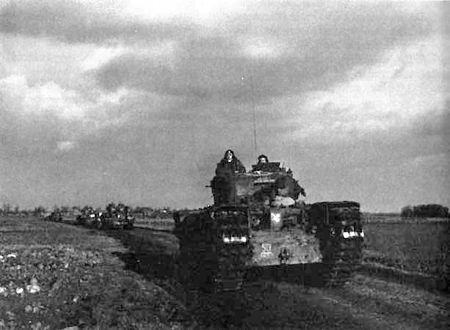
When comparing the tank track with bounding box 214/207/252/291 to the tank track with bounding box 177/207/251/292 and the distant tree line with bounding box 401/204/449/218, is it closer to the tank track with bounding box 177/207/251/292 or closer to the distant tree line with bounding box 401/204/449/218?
the tank track with bounding box 177/207/251/292

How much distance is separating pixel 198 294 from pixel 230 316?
2.64m

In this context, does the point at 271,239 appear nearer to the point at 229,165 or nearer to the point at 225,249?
the point at 225,249

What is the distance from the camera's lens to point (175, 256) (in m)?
21.3

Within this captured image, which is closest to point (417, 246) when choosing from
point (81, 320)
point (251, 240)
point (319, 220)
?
point (319, 220)

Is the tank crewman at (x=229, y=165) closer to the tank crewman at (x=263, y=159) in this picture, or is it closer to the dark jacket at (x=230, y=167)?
the dark jacket at (x=230, y=167)

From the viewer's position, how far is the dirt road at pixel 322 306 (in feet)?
30.8

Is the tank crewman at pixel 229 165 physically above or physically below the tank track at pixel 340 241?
above

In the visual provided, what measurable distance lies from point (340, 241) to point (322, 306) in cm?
268

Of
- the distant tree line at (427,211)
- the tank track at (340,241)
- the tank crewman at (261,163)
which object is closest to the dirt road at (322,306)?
the tank track at (340,241)

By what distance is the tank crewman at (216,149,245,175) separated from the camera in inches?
656

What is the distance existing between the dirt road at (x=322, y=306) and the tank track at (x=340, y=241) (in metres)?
0.45

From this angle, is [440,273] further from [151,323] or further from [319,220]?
[151,323]

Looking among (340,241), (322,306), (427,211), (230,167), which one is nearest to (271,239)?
(340,241)

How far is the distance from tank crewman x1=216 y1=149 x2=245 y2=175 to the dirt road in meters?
3.35
